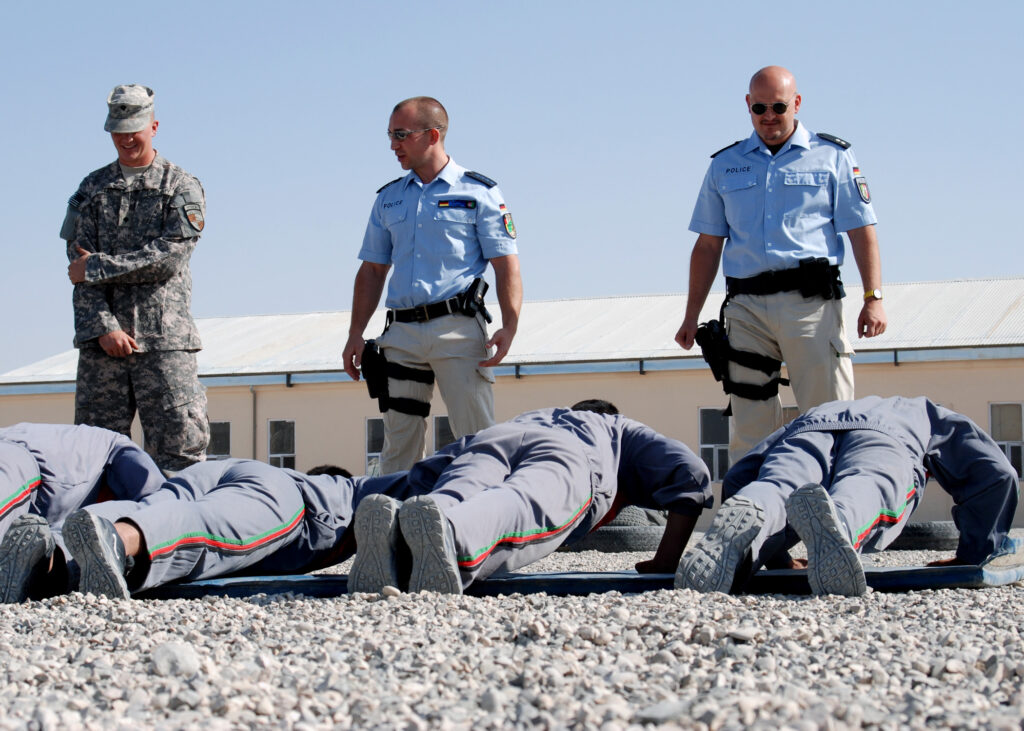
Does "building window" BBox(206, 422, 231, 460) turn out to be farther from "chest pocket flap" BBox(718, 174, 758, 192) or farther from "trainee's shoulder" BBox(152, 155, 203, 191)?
"chest pocket flap" BBox(718, 174, 758, 192)

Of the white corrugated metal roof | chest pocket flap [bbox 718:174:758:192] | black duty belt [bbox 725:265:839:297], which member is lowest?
the white corrugated metal roof

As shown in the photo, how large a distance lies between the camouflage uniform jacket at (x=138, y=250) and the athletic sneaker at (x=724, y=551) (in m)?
3.30

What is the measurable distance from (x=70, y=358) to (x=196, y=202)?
18.3 m

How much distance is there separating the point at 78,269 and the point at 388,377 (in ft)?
5.13

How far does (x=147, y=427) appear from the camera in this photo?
5848 mm

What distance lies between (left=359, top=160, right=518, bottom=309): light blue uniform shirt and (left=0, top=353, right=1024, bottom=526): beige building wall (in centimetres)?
1244

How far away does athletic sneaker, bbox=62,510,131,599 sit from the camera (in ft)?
10.7

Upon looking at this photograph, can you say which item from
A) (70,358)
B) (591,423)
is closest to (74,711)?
(591,423)

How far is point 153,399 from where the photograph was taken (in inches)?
229

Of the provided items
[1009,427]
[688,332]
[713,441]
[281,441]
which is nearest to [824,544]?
[688,332]

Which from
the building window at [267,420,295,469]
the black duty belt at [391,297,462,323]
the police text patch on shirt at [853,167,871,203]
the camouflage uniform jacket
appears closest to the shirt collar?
the black duty belt at [391,297,462,323]

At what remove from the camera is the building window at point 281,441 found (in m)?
20.6

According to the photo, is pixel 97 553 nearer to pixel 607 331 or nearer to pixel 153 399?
pixel 153 399

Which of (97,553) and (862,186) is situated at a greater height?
(862,186)
